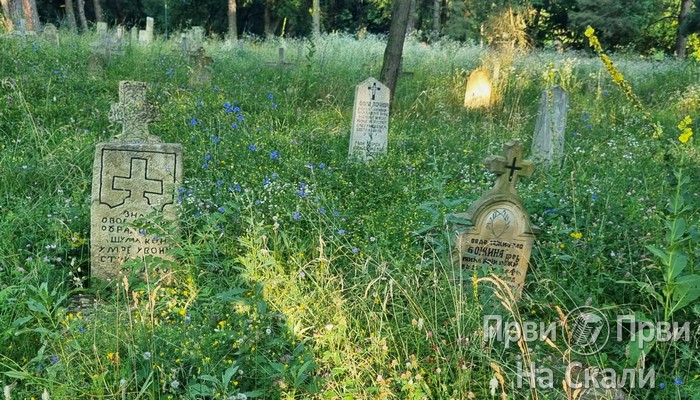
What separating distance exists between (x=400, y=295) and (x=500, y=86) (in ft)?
25.8

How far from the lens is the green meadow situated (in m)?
2.74

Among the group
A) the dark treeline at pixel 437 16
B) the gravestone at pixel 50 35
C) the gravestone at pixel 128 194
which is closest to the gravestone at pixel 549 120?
the gravestone at pixel 128 194

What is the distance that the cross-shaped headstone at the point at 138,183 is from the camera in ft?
13.4

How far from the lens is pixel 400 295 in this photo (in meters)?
3.31

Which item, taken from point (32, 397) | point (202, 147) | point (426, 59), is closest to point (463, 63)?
point (426, 59)

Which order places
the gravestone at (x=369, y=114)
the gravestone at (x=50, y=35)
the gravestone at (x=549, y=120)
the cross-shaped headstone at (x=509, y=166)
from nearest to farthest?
the cross-shaped headstone at (x=509, y=166) → the gravestone at (x=549, y=120) → the gravestone at (x=369, y=114) → the gravestone at (x=50, y=35)

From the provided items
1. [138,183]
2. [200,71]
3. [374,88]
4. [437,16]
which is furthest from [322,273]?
[437,16]

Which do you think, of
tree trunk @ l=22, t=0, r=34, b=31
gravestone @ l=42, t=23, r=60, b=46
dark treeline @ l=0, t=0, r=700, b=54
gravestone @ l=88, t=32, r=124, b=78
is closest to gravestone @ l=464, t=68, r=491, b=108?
gravestone @ l=88, t=32, r=124, b=78

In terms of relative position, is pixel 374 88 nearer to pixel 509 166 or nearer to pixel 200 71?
pixel 200 71

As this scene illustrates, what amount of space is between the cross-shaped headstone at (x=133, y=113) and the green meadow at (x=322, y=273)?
0.58 m

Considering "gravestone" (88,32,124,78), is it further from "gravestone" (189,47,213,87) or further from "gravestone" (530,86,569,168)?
"gravestone" (530,86,569,168)

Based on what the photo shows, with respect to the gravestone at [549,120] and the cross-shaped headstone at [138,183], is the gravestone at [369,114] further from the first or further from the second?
the cross-shaped headstone at [138,183]

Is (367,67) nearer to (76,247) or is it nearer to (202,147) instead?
(202,147)

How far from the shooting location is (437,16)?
2908 centimetres
